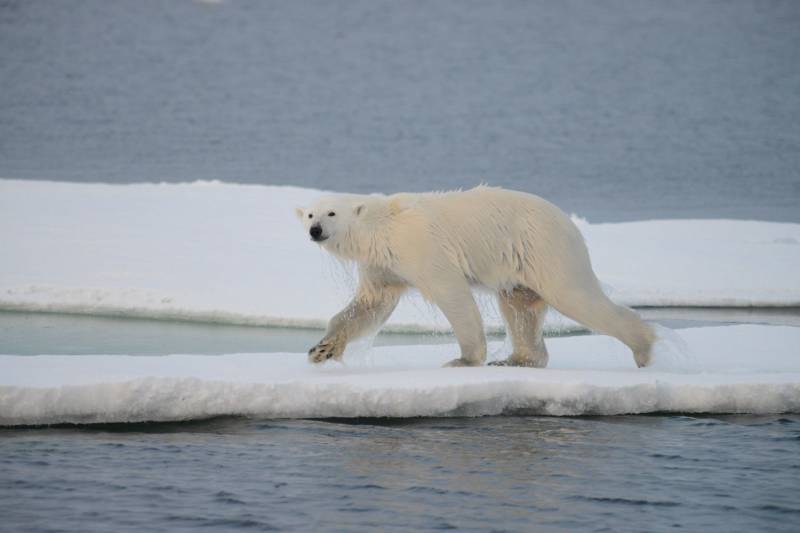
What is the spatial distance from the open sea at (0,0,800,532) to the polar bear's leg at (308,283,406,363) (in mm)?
883

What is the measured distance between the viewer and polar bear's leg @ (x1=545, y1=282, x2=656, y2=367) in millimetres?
8148

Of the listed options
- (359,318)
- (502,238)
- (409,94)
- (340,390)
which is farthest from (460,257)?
(409,94)

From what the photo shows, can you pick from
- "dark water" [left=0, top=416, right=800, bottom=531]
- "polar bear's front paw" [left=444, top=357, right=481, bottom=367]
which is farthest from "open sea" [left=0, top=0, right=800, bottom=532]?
"polar bear's front paw" [left=444, top=357, right=481, bottom=367]

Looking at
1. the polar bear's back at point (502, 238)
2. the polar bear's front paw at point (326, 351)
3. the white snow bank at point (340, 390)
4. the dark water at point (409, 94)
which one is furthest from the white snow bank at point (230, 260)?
the dark water at point (409, 94)

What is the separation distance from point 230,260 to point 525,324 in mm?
5599

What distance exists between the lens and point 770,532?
5492 mm

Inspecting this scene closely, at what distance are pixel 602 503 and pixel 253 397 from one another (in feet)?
7.68

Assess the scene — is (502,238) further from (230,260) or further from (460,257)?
(230,260)

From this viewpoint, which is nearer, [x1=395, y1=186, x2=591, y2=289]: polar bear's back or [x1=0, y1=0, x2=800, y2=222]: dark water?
[x1=395, y1=186, x2=591, y2=289]: polar bear's back

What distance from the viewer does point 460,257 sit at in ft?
26.7

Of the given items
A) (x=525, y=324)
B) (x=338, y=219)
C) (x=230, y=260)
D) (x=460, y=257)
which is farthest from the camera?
(x=230, y=260)

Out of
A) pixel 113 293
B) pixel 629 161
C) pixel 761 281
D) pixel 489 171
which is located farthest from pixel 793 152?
pixel 113 293

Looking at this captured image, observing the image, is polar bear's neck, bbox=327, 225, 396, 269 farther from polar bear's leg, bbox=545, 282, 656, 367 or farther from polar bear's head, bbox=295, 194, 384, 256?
polar bear's leg, bbox=545, 282, 656, 367

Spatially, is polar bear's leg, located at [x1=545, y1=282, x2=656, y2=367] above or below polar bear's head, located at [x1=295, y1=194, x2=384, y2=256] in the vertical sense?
below
